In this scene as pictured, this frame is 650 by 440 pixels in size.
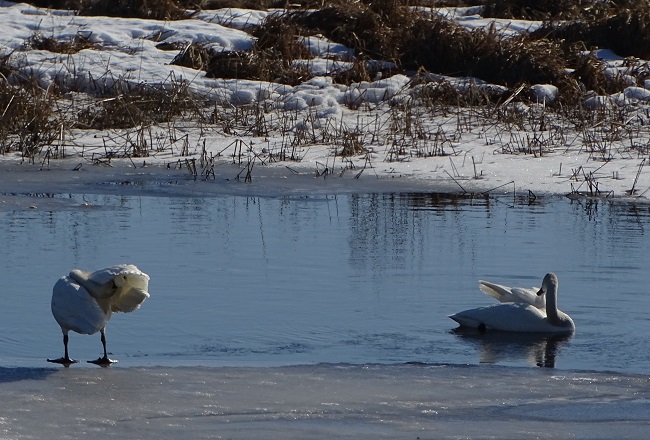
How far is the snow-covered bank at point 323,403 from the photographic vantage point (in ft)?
15.4

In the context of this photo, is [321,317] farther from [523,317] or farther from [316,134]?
[316,134]

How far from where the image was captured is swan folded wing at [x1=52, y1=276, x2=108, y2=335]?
5.69 meters

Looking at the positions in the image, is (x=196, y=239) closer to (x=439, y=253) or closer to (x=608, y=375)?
(x=439, y=253)

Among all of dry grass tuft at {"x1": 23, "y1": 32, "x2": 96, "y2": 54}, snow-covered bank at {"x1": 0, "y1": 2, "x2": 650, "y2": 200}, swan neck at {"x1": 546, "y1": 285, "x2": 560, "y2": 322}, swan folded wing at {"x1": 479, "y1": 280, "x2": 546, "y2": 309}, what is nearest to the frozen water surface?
swan neck at {"x1": 546, "y1": 285, "x2": 560, "y2": 322}

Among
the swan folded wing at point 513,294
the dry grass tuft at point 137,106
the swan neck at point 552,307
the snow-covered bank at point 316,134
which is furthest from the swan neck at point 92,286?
the dry grass tuft at point 137,106

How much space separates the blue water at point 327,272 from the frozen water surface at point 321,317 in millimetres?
20

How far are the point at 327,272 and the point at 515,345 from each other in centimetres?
163

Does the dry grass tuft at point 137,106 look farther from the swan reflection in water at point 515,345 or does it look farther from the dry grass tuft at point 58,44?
the swan reflection in water at point 515,345

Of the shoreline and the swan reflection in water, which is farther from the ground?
the shoreline

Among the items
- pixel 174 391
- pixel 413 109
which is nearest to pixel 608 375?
pixel 174 391

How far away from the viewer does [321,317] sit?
22.2 feet

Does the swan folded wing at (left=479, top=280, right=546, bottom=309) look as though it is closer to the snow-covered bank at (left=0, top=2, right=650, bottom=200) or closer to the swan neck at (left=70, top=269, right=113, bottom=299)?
the swan neck at (left=70, top=269, right=113, bottom=299)

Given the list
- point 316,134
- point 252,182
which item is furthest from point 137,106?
point 252,182

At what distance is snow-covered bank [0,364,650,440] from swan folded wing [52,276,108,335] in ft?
0.69
